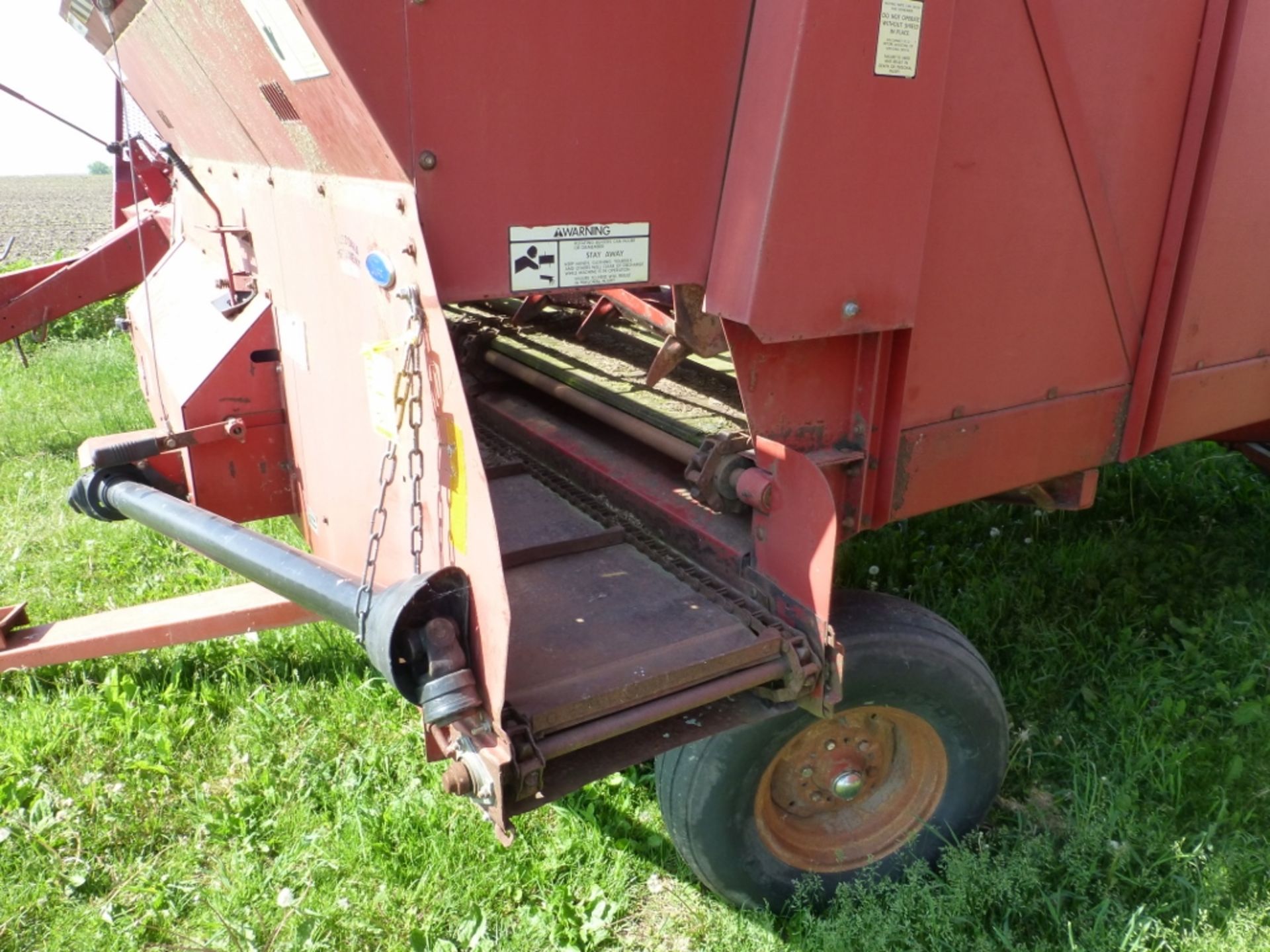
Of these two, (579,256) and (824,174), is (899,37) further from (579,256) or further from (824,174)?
(579,256)

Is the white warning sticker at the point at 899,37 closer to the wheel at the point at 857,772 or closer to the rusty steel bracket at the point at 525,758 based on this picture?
the wheel at the point at 857,772

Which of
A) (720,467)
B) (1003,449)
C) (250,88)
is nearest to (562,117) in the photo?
(250,88)

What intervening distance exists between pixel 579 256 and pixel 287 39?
0.62 metres

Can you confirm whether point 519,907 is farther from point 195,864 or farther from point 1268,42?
point 1268,42

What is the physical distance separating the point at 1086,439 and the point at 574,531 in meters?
1.40

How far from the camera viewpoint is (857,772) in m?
2.50

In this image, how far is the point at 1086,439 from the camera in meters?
2.66

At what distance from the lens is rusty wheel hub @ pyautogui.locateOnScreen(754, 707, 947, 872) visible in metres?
2.45

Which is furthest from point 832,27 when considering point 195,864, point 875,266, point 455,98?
point 195,864

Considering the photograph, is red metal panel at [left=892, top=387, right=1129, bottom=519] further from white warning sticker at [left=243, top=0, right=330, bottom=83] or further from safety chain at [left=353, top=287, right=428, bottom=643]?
white warning sticker at [left=243, top=0, right=330, bottom=83]

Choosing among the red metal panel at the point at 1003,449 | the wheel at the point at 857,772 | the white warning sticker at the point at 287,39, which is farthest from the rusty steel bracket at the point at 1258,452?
the white warning sticker at the point at 287,39

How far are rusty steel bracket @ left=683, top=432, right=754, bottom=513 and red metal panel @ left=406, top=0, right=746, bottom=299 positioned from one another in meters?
0.57

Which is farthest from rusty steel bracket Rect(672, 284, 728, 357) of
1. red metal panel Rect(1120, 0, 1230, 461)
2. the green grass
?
the green grass

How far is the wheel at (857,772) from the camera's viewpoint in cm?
228
